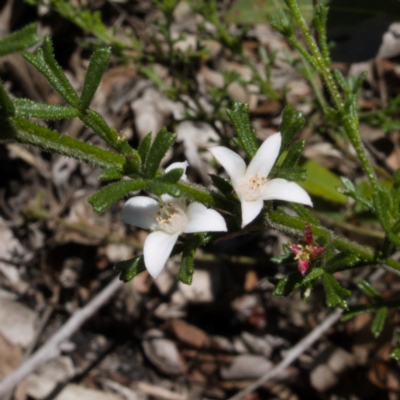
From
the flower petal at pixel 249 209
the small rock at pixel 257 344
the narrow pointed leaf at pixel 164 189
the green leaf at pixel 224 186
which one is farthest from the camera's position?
the small rock at pixel 257 344

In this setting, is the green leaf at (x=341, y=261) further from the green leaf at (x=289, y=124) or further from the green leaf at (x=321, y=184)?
the green leaf at (x=321, y=184)

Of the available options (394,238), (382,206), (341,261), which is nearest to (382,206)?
(382,206)

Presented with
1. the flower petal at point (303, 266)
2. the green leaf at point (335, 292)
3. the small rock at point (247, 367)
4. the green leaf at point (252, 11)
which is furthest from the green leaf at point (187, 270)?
the small rock at point (247, 367)

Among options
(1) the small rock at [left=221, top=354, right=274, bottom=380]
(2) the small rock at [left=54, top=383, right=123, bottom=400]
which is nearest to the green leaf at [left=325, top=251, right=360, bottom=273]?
(1) the small rock at [left=221, top=354, right=274, bottom=380]

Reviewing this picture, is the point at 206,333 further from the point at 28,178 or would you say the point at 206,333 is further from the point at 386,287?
the point at 28,178

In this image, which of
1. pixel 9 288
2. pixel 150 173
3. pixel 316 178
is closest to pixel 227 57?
pixel 316 178

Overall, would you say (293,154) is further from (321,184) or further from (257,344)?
(257,344)
